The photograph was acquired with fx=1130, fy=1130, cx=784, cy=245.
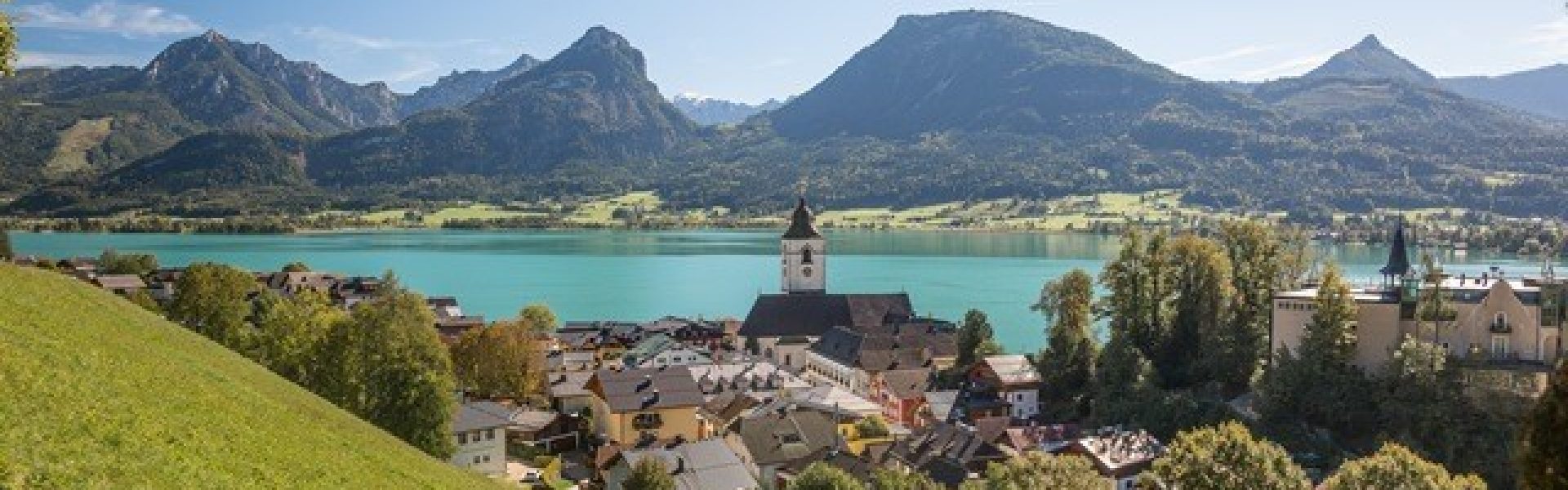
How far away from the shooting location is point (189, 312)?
41562mm

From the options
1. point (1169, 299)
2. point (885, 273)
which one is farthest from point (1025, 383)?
point (885, 273)

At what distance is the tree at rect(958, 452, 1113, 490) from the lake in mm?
48072

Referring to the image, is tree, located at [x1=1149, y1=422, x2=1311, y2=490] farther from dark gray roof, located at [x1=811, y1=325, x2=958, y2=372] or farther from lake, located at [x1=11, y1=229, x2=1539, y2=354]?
lake, located at [x1=11, y1=229, x2=1539, y2=354]

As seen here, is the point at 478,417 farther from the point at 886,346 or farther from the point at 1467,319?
the point at 1467,319

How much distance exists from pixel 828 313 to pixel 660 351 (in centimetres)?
1055

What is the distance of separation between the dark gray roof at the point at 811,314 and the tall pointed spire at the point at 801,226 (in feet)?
11.2

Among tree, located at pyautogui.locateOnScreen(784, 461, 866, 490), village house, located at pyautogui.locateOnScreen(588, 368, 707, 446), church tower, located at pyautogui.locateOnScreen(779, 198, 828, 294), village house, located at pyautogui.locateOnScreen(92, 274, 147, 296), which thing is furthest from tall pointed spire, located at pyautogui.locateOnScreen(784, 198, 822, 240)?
tree, located at pyautogui.locateOnScreen(784, 461, 866, 490)

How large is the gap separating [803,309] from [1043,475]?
39348 millimetres

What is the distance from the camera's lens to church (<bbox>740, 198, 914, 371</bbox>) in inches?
2363

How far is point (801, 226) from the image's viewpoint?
63.5m

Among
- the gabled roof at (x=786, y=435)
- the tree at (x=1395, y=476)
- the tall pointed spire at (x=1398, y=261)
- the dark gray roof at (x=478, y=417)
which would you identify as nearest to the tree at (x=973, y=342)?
the gabled roof at (x=786, y=435)

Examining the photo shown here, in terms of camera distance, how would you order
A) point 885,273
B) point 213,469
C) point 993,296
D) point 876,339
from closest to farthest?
point 213,469
point 876,339
point 993,296
point 885,273

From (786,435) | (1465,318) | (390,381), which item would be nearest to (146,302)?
(390,381)

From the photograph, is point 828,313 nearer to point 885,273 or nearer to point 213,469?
point 213,469
